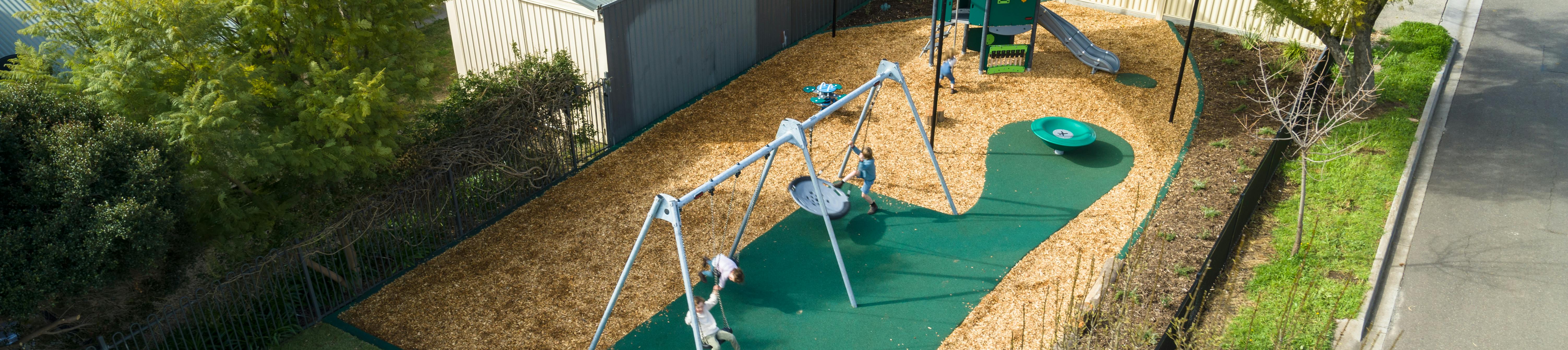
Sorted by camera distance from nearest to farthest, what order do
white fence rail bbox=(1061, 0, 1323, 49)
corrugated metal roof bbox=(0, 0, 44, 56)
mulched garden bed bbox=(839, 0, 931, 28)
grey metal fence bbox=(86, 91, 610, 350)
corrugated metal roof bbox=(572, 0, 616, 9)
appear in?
1. grey metal fence bbox=(86, 91, 610, 350)
2. corrugated metal roof bbox=(572, 0, 616, 9)
3. corrugated metal roof bbox=(0, 0, 44, 56)
4. white fence rail bbox=(1061, 0, 1323, 49)
5. mulched garden bed bbox=(839, 0, 931, 28)

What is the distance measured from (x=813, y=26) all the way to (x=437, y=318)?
37.7 ft

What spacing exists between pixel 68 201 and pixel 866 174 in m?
8.20

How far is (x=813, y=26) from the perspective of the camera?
19844 millimetres

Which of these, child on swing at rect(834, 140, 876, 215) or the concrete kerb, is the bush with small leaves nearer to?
the concrete kerb

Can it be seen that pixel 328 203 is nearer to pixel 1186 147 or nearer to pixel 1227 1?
pixel 1186 147

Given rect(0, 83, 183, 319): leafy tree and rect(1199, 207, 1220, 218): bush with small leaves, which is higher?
rect(0, 83, 183, 319): leafy tree

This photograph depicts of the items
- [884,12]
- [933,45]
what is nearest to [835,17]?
[933,45]

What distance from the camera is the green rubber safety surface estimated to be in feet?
33.3

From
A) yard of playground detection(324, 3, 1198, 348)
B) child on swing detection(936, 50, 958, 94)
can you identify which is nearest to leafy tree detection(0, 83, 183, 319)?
yard of playground detection(324, 3, 1198, 348)

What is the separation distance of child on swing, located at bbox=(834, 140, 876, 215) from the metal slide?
20.1ft

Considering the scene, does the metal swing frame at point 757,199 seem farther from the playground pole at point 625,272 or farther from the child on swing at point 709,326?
the child on swing at point 709,326

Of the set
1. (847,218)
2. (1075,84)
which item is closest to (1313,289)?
(847,218)

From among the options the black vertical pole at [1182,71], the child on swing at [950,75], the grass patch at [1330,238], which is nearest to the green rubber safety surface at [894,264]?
the black vertical pole at [1182,71]

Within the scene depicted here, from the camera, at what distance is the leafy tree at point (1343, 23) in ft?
44.9
